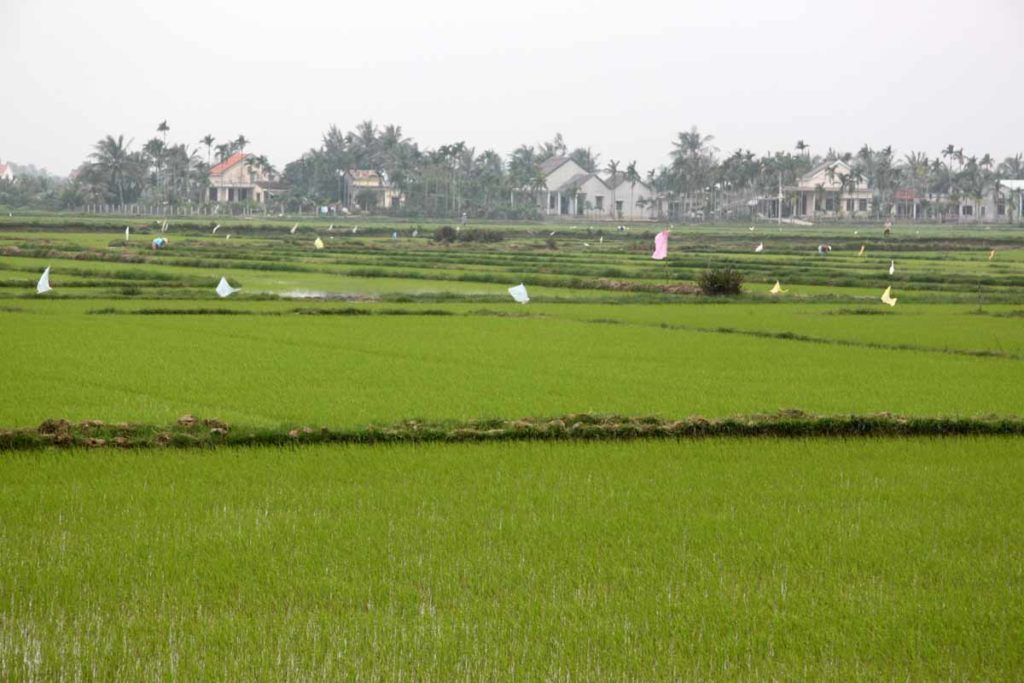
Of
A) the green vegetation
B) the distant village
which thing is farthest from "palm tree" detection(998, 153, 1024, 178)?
the green vegetation

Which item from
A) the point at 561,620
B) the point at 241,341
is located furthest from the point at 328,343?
the point at 561,620

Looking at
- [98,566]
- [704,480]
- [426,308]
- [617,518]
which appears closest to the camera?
[98,566]

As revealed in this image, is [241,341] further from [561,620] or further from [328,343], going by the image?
[561,620]

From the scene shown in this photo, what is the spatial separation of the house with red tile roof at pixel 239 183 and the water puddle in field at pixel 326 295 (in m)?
65.9

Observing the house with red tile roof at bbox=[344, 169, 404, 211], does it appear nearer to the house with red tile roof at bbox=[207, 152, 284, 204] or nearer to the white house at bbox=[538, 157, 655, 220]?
the house with red tile roof at bbox=[207, 152, 284, 204]

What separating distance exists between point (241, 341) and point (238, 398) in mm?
4178

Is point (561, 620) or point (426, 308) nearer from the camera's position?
point (561, 620)

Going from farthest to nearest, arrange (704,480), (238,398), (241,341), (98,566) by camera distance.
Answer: (241,341), (238,398), (704,480), (98,566)

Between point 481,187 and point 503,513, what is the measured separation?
81376 millimetres

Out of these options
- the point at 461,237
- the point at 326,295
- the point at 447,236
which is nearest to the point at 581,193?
the point at 461,237

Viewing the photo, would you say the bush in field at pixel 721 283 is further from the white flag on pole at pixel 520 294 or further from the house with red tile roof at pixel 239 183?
the house with red tile roof at pixel 239 183

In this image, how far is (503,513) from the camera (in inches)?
251

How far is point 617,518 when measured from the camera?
6285 millimetres

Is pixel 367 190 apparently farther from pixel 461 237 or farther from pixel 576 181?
pixel 461 237
